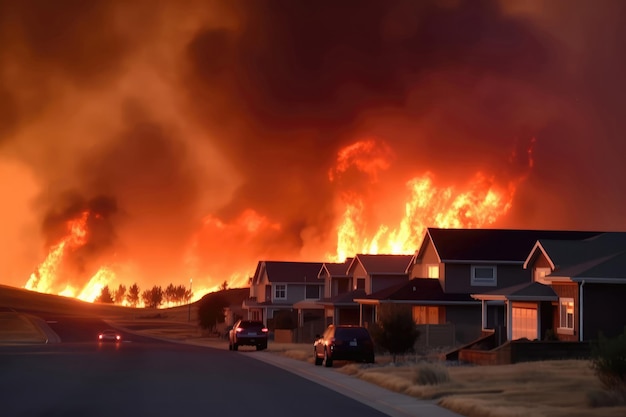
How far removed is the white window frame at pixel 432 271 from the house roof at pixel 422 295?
1.12m

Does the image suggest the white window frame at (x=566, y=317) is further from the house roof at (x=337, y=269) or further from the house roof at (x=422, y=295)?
the house roof at (x=337, y=269)

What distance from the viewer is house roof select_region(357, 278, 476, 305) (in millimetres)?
58156

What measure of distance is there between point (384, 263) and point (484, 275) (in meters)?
15.5

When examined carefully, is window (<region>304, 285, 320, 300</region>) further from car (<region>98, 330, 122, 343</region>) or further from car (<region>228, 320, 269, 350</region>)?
car (<region>228, 320, 269, 350</region>)

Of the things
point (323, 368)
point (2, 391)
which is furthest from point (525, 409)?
point (323, 368)

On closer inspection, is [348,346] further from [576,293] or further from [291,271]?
[291,271]

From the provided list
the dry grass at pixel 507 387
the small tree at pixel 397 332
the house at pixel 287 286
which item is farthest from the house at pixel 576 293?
the house at pixel 287 286

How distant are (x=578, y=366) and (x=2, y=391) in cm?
1890

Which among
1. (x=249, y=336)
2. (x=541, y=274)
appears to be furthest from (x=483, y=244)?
(x=249, y=336)

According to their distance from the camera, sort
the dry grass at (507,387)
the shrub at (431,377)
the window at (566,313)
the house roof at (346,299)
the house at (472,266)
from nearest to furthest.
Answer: the dry grass at (507,387), the shrub at (431,377), the window at (566,313), the house at (472,266), the house roof at (346,299)

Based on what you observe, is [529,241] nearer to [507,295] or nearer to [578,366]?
[507,295]

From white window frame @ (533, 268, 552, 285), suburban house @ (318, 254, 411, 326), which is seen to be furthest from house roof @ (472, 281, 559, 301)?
suburban house @ (318, 254, 411, 326)

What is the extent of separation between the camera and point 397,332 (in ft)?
142

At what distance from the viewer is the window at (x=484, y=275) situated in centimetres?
6034
